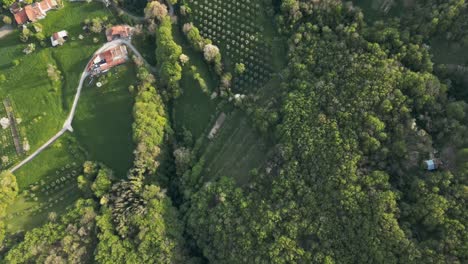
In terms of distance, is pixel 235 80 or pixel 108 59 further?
pixel 108 59

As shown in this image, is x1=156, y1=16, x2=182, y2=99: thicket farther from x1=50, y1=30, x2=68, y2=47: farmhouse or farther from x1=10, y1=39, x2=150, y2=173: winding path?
x1=50, y1=30, x2=68, y2=47: farmhouse

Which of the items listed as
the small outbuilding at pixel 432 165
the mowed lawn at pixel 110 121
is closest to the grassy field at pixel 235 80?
the mowed lawn at pixel 110 121

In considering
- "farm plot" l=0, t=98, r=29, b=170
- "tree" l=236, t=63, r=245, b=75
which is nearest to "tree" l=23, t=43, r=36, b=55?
"farm plot" l=0, t=98, r=29, b=170

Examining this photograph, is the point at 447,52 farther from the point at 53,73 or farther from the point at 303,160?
the point at 53,73

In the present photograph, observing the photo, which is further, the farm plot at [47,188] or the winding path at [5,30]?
the winding path at [5,30]

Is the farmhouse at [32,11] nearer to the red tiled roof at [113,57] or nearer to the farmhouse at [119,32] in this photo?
the farmhouse at [119,32]

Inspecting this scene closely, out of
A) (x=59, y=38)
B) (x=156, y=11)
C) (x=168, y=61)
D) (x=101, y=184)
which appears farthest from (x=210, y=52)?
(x=59, y=38)
